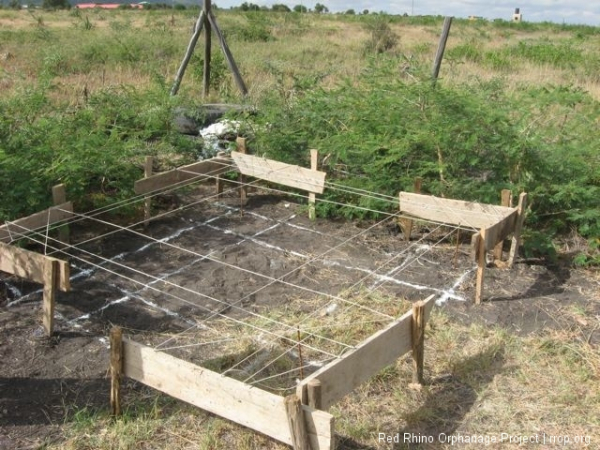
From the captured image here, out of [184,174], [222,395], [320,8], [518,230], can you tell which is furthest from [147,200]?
[320,8]

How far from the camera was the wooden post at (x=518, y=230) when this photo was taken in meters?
5.52

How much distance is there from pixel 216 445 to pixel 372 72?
502 centimetres

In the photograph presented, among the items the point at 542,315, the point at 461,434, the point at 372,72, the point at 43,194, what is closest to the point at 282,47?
the point at 372,72

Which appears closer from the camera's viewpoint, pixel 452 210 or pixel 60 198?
pixel 60 198

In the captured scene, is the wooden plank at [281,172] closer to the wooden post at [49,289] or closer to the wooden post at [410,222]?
the wooden post at [410,222]

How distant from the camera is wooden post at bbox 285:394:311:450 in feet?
9.64

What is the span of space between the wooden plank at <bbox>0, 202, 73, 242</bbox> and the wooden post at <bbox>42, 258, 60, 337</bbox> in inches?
32.7

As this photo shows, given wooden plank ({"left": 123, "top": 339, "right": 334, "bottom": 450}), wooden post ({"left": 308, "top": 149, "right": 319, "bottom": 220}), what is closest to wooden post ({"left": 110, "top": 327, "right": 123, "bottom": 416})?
wooden plank ({"left": 123, "top": 339, "right": 334, "bottom": 450})

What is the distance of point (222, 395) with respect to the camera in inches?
129

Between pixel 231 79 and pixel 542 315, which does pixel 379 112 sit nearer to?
pixel 542 315

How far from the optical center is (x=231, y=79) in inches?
432

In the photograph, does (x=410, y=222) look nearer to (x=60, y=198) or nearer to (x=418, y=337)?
(x=418, y=337)

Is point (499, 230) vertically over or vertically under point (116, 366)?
over

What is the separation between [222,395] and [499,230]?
2.96 meters
